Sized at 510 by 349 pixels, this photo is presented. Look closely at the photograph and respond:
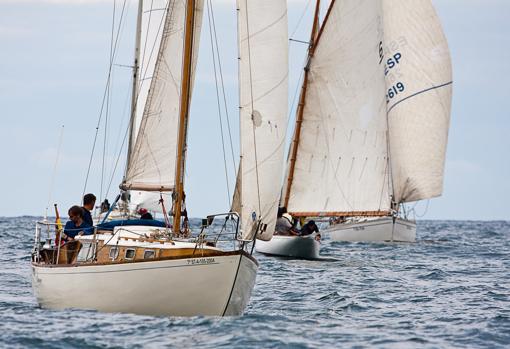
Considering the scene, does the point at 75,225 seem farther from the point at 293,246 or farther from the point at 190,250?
the point at 293,246

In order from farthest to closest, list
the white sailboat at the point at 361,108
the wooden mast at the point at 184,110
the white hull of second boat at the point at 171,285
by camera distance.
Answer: the white sailboat at the point at 361,108 < the wooden mast at the point at 184,110 < the white hull of second boat at the point at 171,285

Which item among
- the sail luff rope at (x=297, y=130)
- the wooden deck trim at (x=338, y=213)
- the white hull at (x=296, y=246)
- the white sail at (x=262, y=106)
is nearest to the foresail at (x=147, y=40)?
the white hull at (x=296, y=246)

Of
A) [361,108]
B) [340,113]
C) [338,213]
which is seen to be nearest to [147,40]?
[340,113]

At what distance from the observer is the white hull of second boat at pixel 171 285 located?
19.0 metres

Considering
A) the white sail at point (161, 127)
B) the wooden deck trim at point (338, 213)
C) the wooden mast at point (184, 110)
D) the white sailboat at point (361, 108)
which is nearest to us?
the wooden mast at point (184, 110)

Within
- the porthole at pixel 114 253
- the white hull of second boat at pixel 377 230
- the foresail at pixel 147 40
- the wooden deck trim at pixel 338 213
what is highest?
the foresail at pixel 147 40

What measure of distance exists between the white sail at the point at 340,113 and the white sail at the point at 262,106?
25399mm

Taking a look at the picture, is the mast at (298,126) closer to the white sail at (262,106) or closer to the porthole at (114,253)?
the white sail at (262,106)

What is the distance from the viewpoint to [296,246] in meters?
40.0

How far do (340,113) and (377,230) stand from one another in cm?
1332

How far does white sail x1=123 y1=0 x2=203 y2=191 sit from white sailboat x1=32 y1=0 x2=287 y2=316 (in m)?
1.46

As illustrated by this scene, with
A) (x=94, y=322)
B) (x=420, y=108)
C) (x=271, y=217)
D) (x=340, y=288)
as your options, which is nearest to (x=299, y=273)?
(x=340, y=288)

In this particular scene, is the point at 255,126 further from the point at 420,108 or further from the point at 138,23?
the point at 420,108

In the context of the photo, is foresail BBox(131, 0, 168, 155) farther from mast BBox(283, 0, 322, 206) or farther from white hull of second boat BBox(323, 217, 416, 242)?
white hull of second boat BBox(323, 217, 416, 242)
